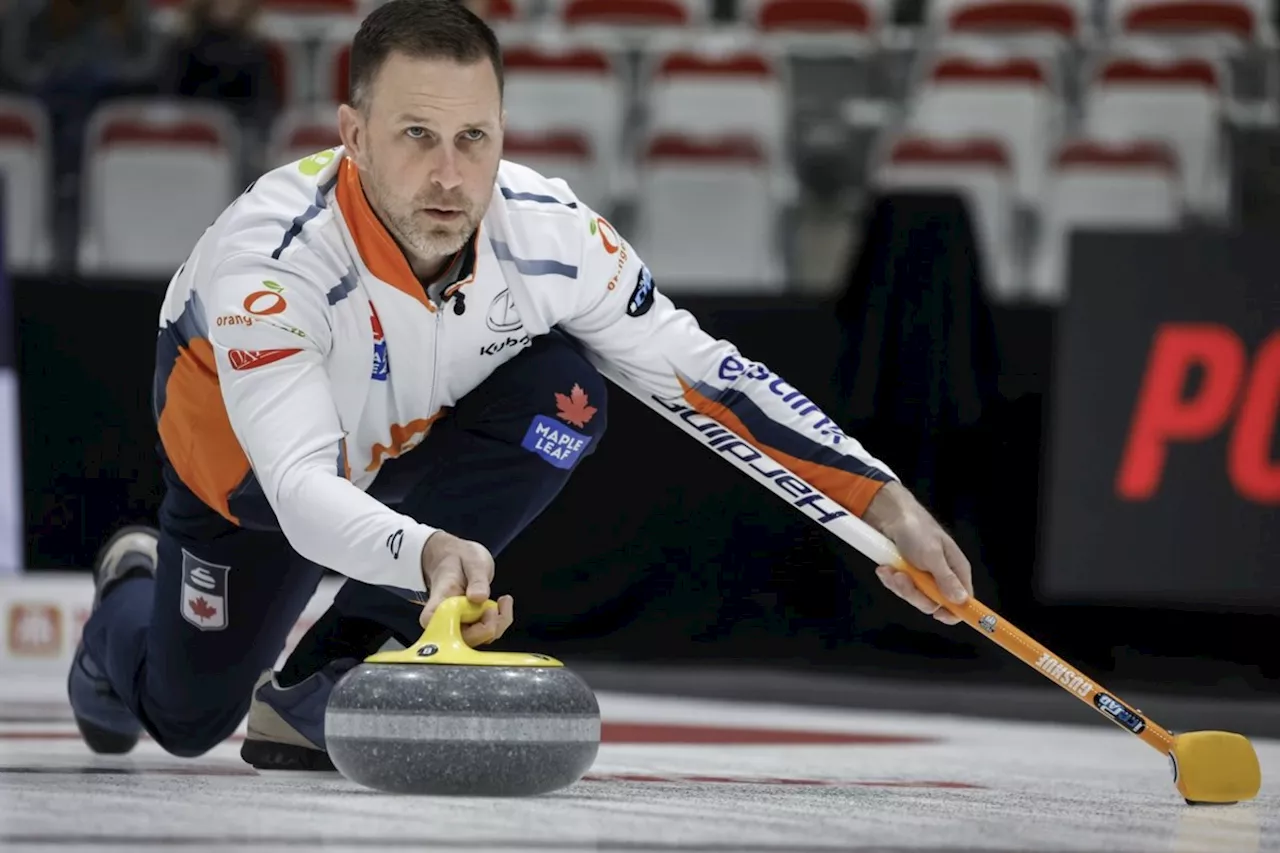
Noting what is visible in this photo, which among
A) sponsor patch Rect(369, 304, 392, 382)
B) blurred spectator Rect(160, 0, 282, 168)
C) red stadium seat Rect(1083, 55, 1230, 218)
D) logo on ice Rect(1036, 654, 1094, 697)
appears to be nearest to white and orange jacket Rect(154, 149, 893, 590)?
sponsor patch Rect(369, 304, 392, 382)

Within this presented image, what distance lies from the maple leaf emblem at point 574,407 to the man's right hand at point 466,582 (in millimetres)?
752

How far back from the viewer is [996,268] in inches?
328

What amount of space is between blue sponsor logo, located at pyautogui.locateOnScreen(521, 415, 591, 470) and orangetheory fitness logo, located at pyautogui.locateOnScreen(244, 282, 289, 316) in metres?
0.59

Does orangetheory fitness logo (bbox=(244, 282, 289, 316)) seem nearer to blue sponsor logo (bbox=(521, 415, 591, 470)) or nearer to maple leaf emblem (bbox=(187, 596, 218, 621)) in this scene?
blue sponsor logo (bbox=(521, 415, 591, 470))

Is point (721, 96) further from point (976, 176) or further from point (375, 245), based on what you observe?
point (375, 245)

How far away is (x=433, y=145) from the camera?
9.49ft

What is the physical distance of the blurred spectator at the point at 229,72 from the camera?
8867mm

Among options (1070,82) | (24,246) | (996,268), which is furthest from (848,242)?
(24,246)

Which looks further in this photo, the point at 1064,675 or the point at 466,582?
the point at 1064,675

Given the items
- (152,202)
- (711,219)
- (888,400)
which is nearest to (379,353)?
(888,400)

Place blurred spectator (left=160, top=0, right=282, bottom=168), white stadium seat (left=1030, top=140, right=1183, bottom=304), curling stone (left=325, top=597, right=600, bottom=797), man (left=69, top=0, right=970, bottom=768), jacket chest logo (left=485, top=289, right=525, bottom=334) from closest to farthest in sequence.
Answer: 1. curling stone (left=325, top=597, right=600, bottom=797)
2. man (left=69, top=0, right=970, bottom=768)
3. jacket chest logo (left=485, top=289, right=525, bottom=334)
4. white stadium seat (left=1030, top=140, right=1183, bottom=304)
5. blurred spectator (left=160, top=0, right=282, bottom=168)

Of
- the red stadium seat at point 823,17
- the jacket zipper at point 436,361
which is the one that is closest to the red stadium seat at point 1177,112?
the red stadium seat at point 823,17

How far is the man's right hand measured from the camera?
8.32 ft

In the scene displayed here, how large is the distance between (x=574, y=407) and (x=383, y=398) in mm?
348
